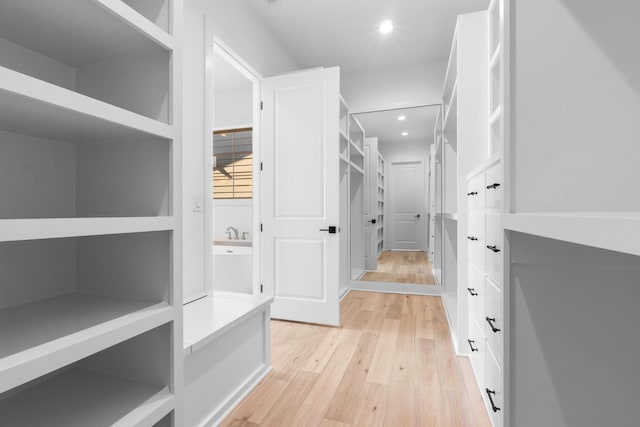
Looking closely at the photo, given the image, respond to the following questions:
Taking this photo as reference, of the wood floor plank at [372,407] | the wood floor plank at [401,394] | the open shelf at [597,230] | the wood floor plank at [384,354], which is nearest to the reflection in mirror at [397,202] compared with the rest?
the wood floor plank at [384,354]

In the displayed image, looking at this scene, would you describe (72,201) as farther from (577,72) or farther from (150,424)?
(577,72)

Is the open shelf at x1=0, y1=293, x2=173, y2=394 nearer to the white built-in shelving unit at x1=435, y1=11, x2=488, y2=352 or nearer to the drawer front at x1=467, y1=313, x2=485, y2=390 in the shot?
the drawer front at x1=467, y1=313, x2=485, y2=390

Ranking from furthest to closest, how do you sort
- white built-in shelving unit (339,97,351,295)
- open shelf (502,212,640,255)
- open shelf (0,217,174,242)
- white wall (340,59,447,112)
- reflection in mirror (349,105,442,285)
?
reflection in mirror (349,105,442,285) → white wall (340,59,447,112) → white built-in shelving unit (339,97,351,295) → open shelf (0,217,174,242) → open shelf (502,212,640,255)

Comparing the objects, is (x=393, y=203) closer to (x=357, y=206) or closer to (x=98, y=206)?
(x=357, y=206)

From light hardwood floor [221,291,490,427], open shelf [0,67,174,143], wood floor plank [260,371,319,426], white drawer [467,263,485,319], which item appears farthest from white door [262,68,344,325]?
open shelf [0,67,174,143]

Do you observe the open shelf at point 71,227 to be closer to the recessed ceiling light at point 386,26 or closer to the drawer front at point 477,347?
the drawer front at point 477,347

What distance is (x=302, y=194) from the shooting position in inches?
109

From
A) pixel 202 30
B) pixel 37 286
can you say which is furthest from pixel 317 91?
pixel 37 286

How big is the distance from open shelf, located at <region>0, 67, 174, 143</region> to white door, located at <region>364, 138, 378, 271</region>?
136 inches

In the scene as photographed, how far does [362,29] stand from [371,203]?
2.10 m

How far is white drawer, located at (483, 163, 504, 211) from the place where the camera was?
1.22 m

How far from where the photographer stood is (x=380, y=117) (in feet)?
13.4

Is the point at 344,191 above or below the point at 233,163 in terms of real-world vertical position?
below

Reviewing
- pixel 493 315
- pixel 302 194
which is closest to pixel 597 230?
pixel 493 315
